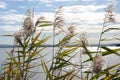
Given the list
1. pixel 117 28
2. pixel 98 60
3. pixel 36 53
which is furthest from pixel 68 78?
pixel 98 60

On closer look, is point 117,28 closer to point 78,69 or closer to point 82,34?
point 82,34

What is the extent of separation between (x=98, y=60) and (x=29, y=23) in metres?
1.02

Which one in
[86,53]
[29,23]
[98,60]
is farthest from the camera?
[86,53]

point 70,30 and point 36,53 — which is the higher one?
point 70,30

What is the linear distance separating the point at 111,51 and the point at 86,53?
402 millimetres

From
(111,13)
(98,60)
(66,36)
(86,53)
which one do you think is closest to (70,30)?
(66,36)

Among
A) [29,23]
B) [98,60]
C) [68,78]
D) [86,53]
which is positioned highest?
[29,23]

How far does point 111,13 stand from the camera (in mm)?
3793

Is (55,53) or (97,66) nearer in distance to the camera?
(97,66)

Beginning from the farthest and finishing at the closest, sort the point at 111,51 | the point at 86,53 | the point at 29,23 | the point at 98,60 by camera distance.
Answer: the point at 86,53, the point at 111,51, the point at 29,23, the point at 98,60

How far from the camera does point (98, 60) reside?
2.89 metres

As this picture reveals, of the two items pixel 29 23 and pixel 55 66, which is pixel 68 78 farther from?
pixel 29 23

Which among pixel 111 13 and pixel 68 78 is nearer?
pixel 111 13

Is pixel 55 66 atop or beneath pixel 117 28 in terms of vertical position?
beneath
